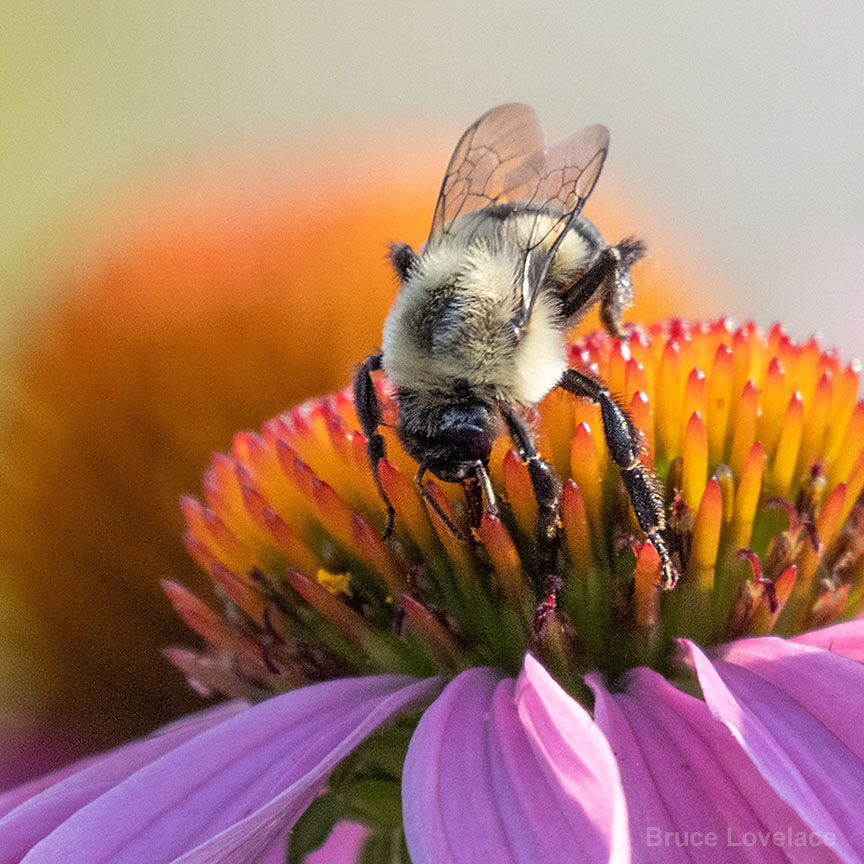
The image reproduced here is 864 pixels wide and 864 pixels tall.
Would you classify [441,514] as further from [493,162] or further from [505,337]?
[493,162]

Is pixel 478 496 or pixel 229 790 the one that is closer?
pixel 229 790

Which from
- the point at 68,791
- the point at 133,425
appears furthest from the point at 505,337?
the point at 133,425

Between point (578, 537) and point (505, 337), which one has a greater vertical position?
point (505, 337)

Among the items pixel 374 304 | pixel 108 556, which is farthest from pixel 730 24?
pixel 108 556

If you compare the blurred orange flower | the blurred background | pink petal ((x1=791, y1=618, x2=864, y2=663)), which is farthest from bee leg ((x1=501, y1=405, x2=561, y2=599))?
the blurred orange flower

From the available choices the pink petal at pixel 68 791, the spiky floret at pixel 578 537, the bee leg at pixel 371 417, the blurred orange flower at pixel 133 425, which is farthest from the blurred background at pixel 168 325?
the pink petal at pixel 68 791

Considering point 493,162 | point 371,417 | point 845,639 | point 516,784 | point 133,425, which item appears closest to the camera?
point 516,784

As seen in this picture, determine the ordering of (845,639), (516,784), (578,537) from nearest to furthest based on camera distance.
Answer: (516,784) < (845,639) < (578,537)

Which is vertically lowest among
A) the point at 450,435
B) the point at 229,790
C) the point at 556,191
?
the point at 229,790
